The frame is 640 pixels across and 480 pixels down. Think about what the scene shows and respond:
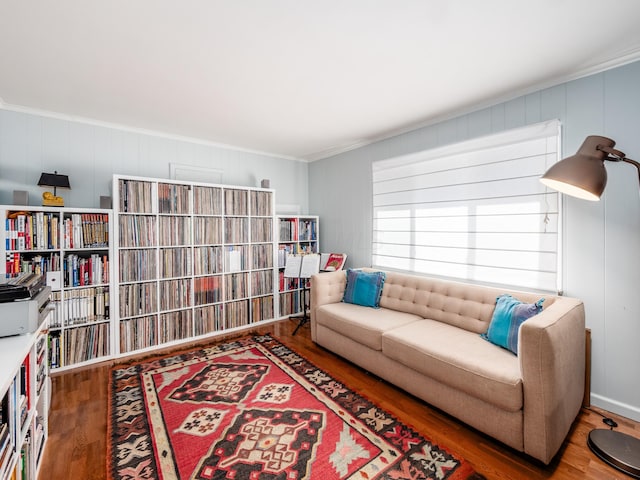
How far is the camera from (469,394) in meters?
1.88

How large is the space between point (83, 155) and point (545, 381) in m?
4.34

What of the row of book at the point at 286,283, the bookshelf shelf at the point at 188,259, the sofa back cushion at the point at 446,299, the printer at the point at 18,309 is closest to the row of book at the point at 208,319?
the bookshelf shelf at the point at 188,259

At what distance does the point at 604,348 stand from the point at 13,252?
15.5 feet

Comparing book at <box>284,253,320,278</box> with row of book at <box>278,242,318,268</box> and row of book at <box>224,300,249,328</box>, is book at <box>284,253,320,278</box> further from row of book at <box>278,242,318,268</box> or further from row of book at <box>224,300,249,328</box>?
row of book at <box>224,300,249,328</box>

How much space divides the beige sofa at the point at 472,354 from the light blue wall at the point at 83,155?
2563 millimetres

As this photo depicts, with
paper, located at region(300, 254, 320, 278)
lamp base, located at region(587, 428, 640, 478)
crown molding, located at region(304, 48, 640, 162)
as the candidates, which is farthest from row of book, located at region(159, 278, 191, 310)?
lamp base, located at region(587, 428, 640, 478)

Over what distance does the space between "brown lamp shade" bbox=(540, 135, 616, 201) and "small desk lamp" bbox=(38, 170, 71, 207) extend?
3.95 metres

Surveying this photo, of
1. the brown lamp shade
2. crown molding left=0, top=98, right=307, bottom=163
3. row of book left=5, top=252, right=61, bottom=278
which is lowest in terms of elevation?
row of book left=5, top=252, right=61, bottom=278

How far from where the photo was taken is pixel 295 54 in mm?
2002

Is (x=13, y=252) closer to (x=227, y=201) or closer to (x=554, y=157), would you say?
(x=227, y=201)

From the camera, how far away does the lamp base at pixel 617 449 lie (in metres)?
1.60

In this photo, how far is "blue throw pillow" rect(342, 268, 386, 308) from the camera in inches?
125

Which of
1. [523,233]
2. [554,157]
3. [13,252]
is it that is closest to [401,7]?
[554,157]

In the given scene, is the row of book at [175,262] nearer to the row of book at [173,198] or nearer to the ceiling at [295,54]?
the row of book at [173,198]
